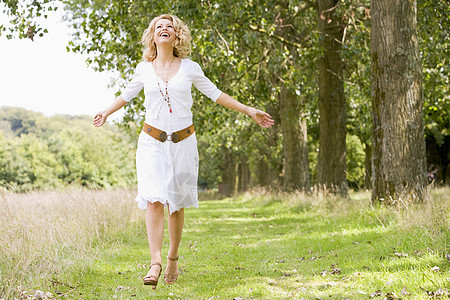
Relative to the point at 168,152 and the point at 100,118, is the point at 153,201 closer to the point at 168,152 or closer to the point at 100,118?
the point at 168,152

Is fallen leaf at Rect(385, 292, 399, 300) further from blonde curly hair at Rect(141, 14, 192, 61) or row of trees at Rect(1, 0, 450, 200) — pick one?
row of trees at Rect(1, 0, 450, 200)

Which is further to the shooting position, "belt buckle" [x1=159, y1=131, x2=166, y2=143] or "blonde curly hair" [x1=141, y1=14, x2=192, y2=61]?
"blonde curly hair" [x1=141, y1=14, x2=192, y2=61]

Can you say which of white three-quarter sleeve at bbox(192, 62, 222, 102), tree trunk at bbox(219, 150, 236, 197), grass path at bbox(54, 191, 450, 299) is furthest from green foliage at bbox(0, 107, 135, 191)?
white three-quarter sleeve at bbox(192, 62, 222, 102)

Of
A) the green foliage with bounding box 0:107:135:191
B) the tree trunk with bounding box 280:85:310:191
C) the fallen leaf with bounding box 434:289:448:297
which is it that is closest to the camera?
the fallen leaf with bounding box 434:289:448:297

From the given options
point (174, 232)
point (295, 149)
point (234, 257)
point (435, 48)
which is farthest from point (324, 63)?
point (174, 232)

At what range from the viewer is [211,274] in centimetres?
595

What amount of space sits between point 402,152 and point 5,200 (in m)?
6.36

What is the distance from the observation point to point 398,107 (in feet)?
27.6

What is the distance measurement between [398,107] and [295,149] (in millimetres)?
8938

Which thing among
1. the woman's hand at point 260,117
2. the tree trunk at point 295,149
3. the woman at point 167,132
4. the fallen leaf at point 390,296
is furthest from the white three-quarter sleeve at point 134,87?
the tree trunk at point 295,149

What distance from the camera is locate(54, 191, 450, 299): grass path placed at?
461cm

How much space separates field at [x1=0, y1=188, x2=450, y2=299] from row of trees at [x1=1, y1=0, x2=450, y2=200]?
4.90 feet

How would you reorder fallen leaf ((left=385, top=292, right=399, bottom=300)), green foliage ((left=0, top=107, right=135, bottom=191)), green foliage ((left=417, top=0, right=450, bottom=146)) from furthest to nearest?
green foliage ((left=0, top=107, right=135, bottom=191)) → green foliage ((left=417, top=0, right=450, bottom=146)) → fallen leaf ((left=385, top=292, right=399, bottom=300))

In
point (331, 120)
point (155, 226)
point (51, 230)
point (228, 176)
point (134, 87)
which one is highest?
point (331, 120)
